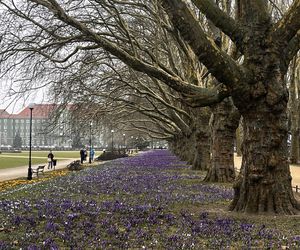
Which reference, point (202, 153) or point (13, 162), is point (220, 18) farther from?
point (13, 162)

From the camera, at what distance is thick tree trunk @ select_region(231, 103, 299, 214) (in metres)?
9.49

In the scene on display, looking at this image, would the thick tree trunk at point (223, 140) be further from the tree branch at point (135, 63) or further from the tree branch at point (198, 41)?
the tree branch at point (198, 41)

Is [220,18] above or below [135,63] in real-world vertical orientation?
above

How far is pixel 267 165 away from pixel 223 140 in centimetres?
772

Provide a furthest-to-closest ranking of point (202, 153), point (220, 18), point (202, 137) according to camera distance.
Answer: point (202, 153) < point (202, 137) < point (220, 18)

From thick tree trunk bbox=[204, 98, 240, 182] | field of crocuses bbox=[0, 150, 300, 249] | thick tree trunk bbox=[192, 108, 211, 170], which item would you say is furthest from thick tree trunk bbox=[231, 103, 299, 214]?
thick tree trunk bbox=[192, 108, 211, 170]

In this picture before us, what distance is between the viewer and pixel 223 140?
56.6 ft

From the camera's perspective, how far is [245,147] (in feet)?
32.7

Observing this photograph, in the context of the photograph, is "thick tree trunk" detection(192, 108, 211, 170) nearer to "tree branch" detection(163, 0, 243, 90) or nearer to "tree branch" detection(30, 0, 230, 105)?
"tree branch" detection(30, 0, 230, 105)

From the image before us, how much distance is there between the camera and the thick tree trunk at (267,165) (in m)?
9.49

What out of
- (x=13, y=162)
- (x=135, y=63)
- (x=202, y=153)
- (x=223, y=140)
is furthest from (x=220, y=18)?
(x=13, y=162)

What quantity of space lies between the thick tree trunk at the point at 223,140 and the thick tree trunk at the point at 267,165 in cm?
687

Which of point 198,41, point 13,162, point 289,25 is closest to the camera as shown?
point 198,41

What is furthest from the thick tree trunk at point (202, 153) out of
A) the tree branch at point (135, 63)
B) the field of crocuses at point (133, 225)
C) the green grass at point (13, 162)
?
the green grass at point (13, 162)
